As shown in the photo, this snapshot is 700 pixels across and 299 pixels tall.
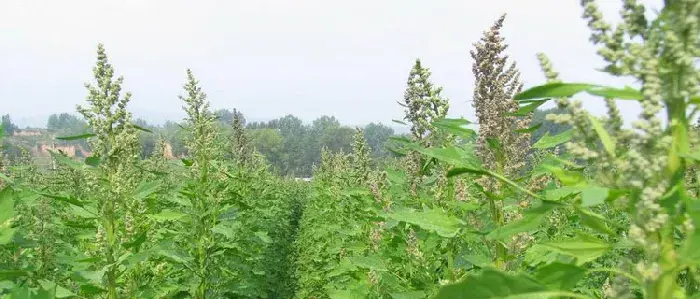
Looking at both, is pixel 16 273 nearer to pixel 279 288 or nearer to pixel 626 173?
pixel 626 173

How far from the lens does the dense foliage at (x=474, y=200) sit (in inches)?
56.9

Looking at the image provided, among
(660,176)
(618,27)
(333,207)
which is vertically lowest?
(333,207)

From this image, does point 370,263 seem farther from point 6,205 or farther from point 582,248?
point 582,248

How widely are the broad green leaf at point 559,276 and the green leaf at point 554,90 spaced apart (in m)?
0.43

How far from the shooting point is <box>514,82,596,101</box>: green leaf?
142cm

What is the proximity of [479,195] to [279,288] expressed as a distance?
9619 millimetres

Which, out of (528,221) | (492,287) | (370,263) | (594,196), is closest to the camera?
(594,196)

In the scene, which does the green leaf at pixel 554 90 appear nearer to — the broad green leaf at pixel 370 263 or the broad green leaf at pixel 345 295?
the broad green leaf at pixel 370 263

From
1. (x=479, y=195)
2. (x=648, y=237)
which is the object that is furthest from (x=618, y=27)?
(x=479, y=195)

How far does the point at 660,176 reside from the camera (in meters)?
1.47

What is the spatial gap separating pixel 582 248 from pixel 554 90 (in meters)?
0.45

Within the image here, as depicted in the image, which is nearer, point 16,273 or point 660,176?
point 660,176

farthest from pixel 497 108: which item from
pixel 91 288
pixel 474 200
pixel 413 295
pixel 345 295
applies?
pixel 345 295

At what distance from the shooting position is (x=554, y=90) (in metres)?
1.44
